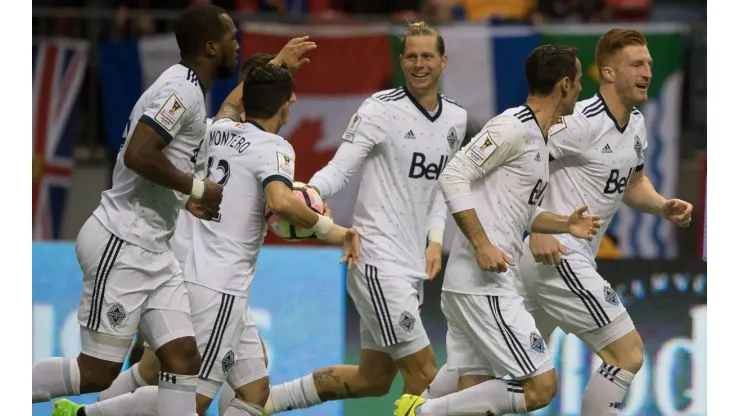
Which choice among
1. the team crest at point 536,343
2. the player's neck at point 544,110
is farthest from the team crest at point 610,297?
the player's neck at point 544,110

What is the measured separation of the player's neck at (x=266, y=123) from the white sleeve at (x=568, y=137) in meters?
1.66

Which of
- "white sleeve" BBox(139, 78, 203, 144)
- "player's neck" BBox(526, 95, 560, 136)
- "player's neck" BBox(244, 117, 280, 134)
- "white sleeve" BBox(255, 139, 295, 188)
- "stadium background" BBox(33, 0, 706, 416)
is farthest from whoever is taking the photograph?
"stadium background" BBox(33, 0, 706, 416)

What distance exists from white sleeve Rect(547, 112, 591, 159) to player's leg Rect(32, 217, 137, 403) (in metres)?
2.58

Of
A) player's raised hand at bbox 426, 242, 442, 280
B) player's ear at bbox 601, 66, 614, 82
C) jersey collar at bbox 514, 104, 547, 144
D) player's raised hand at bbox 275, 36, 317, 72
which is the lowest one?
player's raised hand at bbox 426, 242, 442, 280

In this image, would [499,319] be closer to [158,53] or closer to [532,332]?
[532,332]

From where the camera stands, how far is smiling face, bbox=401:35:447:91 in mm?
8016

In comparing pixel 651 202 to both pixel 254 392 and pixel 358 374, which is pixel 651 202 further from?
pixel 254 392

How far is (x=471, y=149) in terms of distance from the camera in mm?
7051

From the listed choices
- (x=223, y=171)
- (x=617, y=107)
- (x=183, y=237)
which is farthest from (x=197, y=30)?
(x=617, y=107)

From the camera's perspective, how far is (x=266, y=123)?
7.11m

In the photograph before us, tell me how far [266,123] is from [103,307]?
133 cm

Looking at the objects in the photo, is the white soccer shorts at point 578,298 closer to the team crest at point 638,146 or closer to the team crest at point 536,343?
the team crest at point 536,343

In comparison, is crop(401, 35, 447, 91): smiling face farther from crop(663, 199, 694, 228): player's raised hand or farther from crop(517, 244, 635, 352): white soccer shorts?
crop(663, 199, 694, 228): player's raised hand

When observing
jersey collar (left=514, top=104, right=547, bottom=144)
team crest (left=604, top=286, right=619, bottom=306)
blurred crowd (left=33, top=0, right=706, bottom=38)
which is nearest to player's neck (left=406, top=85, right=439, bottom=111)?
jersey collar (left=514, top=104, right=547, bottom=144)
